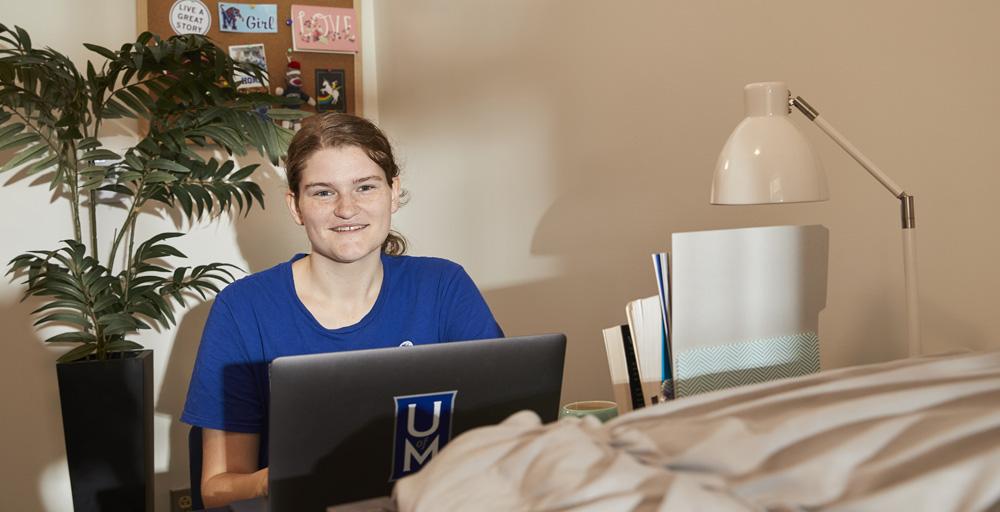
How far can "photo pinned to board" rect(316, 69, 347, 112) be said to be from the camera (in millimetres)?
3430

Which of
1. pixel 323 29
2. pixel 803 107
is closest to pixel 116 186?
pixel 323 29

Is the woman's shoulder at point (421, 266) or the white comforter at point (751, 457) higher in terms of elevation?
the woman's shoulder at point (421, 266)

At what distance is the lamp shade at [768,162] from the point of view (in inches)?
46.4

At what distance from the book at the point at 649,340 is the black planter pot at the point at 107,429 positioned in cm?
182

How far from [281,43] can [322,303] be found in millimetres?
1893

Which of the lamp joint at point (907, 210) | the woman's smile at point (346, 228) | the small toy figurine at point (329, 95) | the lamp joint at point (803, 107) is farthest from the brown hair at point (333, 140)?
the small toy figurine at point (329, 95)

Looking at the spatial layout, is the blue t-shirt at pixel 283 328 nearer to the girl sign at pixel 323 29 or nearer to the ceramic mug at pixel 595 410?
the ceramic mug at pixel 595 410

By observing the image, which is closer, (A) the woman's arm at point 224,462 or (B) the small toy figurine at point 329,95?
(A) the woman's arm at point 224,462

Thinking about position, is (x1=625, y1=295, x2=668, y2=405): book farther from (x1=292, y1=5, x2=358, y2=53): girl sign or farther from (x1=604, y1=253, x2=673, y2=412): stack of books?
(x1=292, y1=5, x2=358, y2=53): girl sign

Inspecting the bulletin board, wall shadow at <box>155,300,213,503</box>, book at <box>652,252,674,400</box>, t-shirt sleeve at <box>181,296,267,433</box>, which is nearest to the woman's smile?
t-shirt sleeve at <box>181,296,267,433</box>

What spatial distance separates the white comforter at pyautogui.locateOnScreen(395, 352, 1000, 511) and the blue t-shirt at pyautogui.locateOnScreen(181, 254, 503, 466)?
38.0 inches

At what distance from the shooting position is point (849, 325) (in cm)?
163

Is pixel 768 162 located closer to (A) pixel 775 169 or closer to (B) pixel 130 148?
(A) pixel 775 169

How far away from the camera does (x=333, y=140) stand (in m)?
1.71
